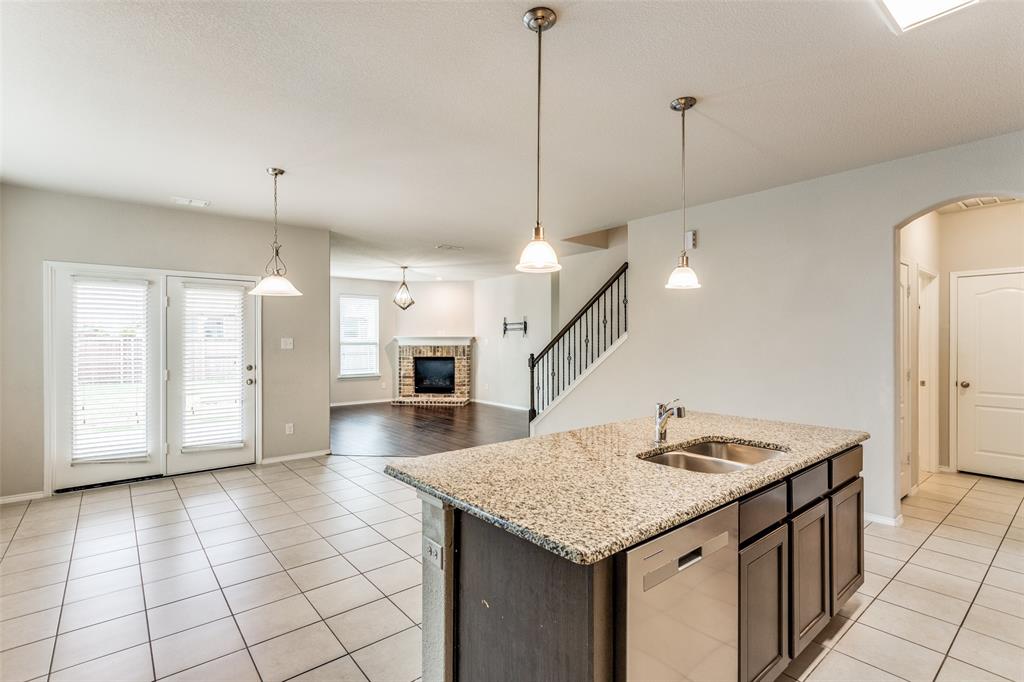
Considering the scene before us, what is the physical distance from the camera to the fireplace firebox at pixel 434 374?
10.6m

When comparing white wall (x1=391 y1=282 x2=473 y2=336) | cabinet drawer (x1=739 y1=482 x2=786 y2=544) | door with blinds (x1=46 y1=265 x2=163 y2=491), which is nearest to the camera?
cabinet drawer (x1=739 y1=482 x2=786 y2=544)

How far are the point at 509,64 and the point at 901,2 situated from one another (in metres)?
1.57

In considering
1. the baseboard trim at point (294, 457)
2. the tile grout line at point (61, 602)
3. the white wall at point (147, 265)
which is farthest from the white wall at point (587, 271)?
the tile grout line at point (61, 602)

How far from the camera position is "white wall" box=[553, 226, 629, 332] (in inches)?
274

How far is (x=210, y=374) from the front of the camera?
504 centimetres

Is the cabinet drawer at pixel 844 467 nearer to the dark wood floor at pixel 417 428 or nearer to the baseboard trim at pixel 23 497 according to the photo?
the dark wood floor at pixel 417 428

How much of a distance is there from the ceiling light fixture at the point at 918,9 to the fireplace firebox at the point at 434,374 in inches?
366

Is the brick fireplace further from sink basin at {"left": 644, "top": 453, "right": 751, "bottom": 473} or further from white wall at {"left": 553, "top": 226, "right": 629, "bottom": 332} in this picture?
sink basin at {"left": 644, "top": 453, "right": 751, "bottom": 473}

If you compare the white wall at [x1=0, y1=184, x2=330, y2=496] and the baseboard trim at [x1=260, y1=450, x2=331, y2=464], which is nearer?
the white wall at [x1=0, y1=184, x2=330, y2=496]

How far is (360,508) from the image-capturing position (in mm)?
4039

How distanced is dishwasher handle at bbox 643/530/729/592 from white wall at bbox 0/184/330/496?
16.7 feet

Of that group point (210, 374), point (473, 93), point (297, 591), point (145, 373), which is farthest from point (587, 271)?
point (297, 591)

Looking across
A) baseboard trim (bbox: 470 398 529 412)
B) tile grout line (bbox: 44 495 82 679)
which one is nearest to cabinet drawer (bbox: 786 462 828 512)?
tile grout line (bbox: 44 495 82 679)

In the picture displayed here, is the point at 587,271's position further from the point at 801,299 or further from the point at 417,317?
the point at 417,317
